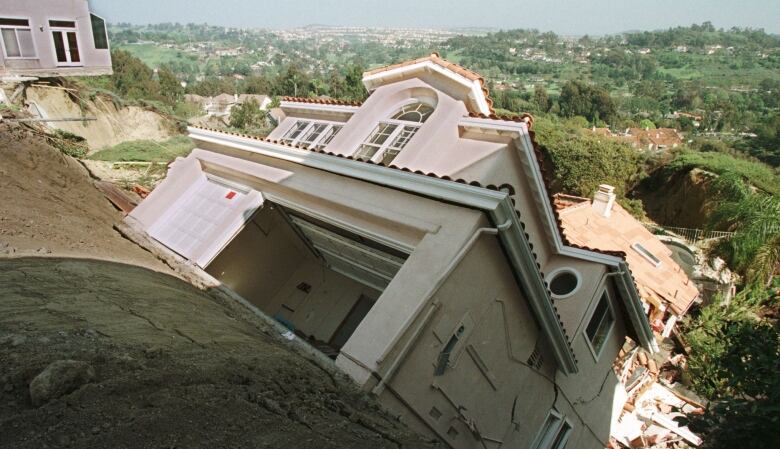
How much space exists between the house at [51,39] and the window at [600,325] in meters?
29.8

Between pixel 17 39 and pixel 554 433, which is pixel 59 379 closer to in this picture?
pixel 554 433

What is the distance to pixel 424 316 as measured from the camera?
240 inches

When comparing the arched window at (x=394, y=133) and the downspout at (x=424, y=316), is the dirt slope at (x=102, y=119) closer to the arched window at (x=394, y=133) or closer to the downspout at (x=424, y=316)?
the arched window at (x=394, y=133)

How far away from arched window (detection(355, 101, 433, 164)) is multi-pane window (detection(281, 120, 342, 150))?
179 centimetres

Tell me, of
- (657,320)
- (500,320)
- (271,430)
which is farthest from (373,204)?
(657,320)

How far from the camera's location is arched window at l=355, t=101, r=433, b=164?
10.7 meters

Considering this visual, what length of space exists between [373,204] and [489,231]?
6.79ft

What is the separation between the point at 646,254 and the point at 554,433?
1203 centimetres

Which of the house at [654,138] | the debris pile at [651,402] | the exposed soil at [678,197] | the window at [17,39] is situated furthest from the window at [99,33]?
the house at [654,138]

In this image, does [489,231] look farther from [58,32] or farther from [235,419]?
[58,32]

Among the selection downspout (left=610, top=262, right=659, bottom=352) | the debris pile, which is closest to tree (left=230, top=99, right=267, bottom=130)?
the debris pile

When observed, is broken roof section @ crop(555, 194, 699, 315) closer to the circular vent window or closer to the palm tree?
the palm tree

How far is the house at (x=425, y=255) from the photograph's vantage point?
6445 millimetres

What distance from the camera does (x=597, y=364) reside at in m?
12.0
